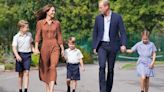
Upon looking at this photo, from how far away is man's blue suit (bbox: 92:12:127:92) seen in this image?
10859 millimetres

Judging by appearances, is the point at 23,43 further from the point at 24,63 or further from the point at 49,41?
the point at 49,41

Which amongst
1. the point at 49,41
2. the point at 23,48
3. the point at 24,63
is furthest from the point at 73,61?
the point at 49,41

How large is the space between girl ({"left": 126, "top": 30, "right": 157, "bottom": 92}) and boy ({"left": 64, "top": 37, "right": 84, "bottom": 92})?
58.7 inches

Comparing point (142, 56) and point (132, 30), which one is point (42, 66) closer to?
point (142, 56)

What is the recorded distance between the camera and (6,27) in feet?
128

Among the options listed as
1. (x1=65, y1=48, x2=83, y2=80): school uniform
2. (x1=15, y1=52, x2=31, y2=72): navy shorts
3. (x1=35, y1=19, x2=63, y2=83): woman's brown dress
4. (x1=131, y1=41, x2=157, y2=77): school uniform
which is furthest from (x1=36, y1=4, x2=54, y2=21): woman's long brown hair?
(x1=131, y1=41, x2=157, y2=77): school uniform

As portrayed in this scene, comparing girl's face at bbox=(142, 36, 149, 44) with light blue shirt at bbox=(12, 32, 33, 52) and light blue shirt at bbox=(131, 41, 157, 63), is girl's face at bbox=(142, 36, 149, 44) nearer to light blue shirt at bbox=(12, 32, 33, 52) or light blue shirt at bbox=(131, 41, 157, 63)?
light blue shirt at bbox=(131, 41, 157, 63)

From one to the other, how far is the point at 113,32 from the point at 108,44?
0.25m

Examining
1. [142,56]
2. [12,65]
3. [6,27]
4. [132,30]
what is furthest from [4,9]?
[142,56]

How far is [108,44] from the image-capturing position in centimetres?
1095

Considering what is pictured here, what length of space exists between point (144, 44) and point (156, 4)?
32009 millimetres

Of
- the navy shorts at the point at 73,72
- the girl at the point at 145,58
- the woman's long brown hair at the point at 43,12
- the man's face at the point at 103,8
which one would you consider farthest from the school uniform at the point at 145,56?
the man's face at the point at 103,8

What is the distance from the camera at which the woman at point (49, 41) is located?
37.8 feet

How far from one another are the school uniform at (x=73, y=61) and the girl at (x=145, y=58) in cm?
149
